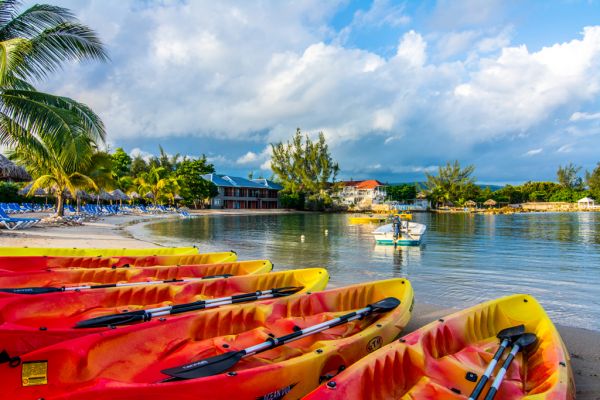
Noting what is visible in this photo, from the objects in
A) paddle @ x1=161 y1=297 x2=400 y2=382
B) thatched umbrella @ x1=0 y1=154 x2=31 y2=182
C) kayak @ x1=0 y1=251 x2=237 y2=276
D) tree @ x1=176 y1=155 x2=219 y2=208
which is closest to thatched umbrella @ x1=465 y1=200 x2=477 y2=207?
tree @ x1=176 y1=155 x2=219 y2=208

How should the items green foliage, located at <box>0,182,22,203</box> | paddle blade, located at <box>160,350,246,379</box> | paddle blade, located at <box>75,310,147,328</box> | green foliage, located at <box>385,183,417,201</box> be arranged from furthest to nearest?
green foliage, located at <box>385,183,417,201</box>, green foliage, located at <box>0,182,22,203</box>, paddle blade, located at <box>75,310,147,328</box>, paddle blade, located at <box>160,350,246,379</box>

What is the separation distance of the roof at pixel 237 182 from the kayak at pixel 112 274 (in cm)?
5578

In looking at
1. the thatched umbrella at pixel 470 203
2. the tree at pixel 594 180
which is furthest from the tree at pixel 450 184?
the tree at pixel 594 180

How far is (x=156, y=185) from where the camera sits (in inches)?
1859

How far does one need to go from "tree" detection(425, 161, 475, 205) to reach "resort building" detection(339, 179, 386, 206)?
11.4m

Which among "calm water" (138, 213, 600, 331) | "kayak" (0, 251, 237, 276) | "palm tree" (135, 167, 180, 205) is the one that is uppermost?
"palm tree" (135, 167, 180, 205)

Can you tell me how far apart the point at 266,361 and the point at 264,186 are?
2676 inches

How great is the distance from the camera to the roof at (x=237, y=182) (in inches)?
2473

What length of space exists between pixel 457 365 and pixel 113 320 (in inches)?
129

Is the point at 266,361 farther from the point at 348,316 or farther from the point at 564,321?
the point at 564,321

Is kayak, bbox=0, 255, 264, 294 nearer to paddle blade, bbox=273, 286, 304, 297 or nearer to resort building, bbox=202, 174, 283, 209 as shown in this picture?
paddle blade, bbox=273, 286, 304, 297

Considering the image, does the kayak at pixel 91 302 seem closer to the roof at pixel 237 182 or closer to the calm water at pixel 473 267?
the calm water at pixel 473 267

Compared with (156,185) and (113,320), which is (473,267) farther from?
(156,185)

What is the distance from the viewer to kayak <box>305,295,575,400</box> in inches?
103
